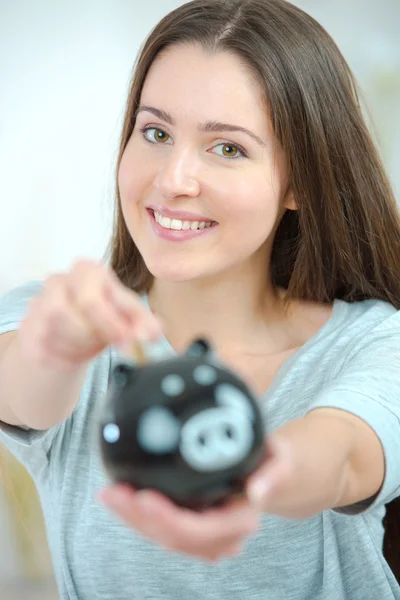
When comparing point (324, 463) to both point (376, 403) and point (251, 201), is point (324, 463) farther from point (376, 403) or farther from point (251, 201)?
point (251, 201)

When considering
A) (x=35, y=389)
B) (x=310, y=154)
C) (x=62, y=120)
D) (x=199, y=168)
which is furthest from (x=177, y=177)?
(x=62, y=120)

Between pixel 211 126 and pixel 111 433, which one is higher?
pixel 211 126

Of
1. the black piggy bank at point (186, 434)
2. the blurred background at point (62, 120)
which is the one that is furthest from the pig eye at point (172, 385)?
the blurred background at point (62, 120)

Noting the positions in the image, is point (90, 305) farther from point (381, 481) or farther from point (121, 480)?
point (381, 481)

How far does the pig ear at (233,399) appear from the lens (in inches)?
23.4

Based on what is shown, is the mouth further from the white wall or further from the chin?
the white wall

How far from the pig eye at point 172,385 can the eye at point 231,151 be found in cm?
60

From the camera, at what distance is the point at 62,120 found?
1920 mm

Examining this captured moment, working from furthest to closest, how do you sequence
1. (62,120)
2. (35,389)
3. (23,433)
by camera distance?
1. (62,120)
2. (23,433)
3. (35,389)

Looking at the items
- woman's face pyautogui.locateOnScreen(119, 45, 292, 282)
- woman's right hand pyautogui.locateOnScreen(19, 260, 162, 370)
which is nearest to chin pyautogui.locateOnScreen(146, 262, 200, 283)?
woman's face pyautogui.locateOnScreen(119, 45, 292, 282)

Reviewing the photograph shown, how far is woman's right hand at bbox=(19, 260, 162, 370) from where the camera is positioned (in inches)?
24.6

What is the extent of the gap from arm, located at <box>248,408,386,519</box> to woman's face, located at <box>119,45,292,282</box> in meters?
0.36

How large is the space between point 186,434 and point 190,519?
6 centimetres

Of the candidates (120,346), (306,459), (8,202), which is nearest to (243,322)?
(306,459)
